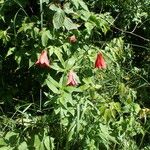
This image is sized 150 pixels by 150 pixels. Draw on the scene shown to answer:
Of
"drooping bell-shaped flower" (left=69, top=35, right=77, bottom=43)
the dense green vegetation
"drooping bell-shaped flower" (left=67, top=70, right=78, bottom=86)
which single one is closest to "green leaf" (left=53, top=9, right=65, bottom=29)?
the dense green vegetation

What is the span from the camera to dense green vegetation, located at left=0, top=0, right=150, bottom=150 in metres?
2.93

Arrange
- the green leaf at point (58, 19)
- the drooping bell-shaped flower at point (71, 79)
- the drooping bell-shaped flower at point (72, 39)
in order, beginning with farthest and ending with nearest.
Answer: the drooping bell-shaped flower at point (72, 39) → the green leaf at point (58, 19) → the drooping bell-shaped flower at point (71, 79)

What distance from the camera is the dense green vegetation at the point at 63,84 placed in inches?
115

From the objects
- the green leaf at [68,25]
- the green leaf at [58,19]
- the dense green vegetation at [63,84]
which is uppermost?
the green leaf at [58,19]

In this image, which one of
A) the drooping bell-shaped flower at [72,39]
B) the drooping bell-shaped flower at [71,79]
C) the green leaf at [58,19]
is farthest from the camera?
the drooping bell-shaped flower at [72,39]

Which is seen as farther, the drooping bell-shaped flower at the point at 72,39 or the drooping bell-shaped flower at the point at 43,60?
the drooping bell-shaped flower at the point at 72,39

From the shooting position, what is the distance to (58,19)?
3.00m

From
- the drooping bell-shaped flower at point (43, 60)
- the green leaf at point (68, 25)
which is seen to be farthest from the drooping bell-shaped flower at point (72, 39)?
the drooping bell-shaped flower at point (43, 60)

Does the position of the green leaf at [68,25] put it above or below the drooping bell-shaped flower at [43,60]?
above

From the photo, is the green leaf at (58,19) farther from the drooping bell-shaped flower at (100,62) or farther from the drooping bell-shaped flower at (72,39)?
the drooping bell-shaped flower at (100,62)

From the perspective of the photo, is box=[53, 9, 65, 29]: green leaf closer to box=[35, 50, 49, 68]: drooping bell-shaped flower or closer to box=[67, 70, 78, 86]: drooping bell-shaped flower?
box=[35, 50, 49, 68]: drooping bell-shaped flower

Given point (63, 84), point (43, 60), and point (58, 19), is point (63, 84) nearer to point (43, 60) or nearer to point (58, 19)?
point (43, 60)

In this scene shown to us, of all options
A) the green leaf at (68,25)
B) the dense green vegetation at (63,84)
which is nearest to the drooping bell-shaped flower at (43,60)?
the dense green vegetation at (63,84)

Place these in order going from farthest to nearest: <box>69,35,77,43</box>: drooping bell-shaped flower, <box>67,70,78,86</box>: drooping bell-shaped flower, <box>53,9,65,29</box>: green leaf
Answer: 1. <box>69,35,77,43</box>: drooping bell-shaped flower
2. <box>53,9,65,29</box>: green leaf
3. <box>67,70,78,86</box>: drooping bell-shaped flower
